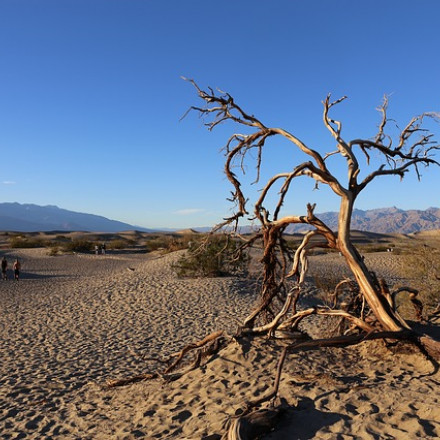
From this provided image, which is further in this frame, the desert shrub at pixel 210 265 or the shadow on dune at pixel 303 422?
the desert shrub at pixel 210 265

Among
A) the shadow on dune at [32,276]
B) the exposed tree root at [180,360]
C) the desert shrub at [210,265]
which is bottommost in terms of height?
the shadow on dune at [32,276]

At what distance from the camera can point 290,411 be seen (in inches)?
188

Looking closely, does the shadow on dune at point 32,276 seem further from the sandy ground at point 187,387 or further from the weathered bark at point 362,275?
the weathered bark at point 362,275

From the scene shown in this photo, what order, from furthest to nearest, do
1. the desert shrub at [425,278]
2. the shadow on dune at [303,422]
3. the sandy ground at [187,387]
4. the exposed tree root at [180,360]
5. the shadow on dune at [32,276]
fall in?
the shadow on dune at [32,276], the desert shrub at [425,278], the exposed tree root at [180,360], the sandy ground at [187,387], the shadow on dune at [303,422]

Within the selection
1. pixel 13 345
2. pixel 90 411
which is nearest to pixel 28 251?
pixel 13 345

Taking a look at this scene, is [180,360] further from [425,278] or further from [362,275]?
[425,278]

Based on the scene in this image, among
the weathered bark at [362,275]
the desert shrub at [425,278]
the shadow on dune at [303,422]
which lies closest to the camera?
the shadow on dune at [303,422]

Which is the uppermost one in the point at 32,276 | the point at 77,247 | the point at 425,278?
the point at 425,278

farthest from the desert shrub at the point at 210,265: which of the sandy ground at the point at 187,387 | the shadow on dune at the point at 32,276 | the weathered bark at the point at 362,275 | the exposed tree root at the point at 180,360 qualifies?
the weathered bark at the point at 362,275

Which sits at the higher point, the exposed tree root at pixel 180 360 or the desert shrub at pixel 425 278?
the desert shrub at pixel 425 278

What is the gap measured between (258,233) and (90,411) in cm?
380

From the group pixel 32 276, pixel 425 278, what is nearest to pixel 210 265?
pixel 425 278

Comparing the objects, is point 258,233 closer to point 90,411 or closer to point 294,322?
point 294,322

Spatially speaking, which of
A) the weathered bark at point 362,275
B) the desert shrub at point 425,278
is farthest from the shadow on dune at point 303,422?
the desert shrub at point 425,278
